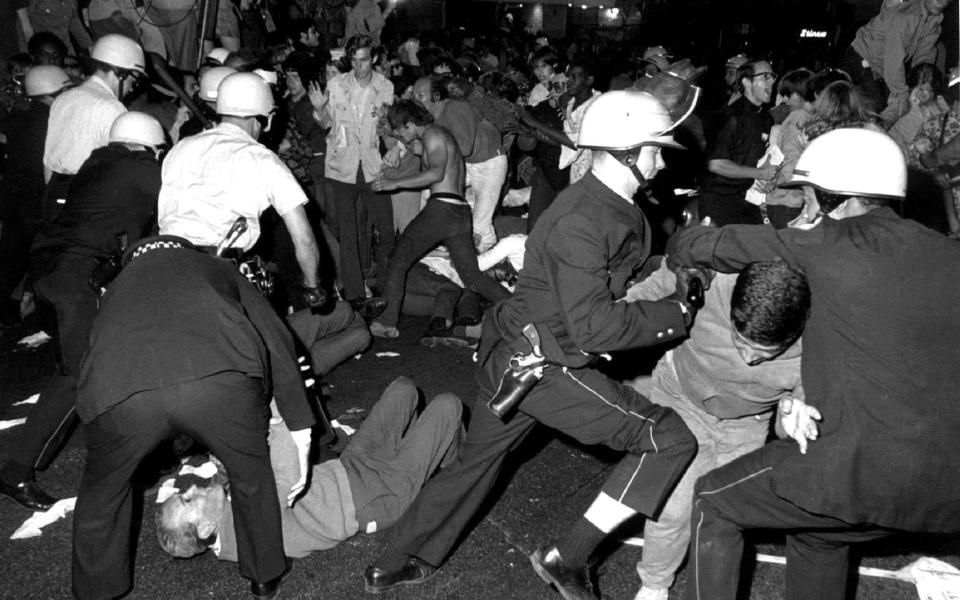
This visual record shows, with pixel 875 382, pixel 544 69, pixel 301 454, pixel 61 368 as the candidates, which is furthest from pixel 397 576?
pixel 544 69

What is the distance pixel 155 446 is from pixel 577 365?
1.70 meters

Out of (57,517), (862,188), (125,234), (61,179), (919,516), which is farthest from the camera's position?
(61,179)

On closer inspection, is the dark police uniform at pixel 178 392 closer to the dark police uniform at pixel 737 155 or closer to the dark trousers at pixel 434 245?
the dark trousers at pixel 434 245

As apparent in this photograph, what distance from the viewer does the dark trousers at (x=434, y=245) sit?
19.9ft

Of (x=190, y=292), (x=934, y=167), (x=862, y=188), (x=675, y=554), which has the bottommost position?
(x=675, y=554)

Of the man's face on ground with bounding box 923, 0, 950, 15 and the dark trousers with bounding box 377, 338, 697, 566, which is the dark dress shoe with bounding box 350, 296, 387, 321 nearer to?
the dark trousers with bounding box 377, 338, 697, 566

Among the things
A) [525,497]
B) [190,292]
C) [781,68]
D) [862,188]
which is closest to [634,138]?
[862,188]

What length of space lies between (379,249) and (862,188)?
5.27 meters

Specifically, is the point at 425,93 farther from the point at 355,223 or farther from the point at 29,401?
the point at 29,401

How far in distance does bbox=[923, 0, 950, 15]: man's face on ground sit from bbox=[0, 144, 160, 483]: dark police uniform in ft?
24.1

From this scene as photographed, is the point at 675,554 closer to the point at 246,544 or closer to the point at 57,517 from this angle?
the point at 246,544

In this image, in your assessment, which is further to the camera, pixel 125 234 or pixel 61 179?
pixel 61 179

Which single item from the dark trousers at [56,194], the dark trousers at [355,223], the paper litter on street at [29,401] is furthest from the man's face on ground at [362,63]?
the paper litter on street at [29,401]

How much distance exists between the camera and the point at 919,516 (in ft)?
7.59
